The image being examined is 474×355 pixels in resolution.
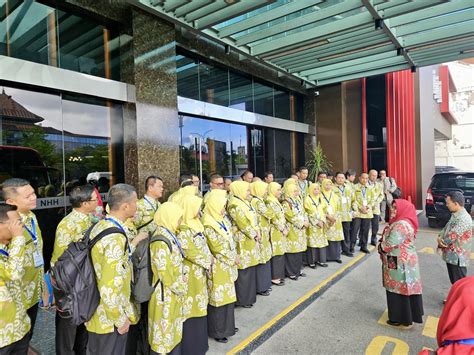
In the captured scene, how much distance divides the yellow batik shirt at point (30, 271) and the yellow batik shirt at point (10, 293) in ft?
1.22

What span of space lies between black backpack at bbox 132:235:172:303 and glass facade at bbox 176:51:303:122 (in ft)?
17.3

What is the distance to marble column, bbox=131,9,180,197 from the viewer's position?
224 inches

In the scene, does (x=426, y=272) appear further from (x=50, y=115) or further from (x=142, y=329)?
(x=50, y=115)

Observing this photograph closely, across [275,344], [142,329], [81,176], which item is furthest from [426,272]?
[81,176]

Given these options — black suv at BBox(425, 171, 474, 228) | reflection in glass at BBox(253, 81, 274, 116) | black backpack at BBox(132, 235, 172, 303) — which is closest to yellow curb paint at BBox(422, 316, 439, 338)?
black backpack at BBox(132, 235, 172, 303)

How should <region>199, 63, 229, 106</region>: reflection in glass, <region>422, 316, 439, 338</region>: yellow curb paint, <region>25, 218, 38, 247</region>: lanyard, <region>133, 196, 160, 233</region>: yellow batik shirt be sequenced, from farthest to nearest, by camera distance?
1. <region>199, 63, 229, 106</region>: reflection in glass
2. <region>133, 196, 160, 233</region>: yellow batik shirt
3. <region>422, 316, 439, 338</region>: yellow curb paint
4. <region>25, 218, 38, 247</region>: lanyard

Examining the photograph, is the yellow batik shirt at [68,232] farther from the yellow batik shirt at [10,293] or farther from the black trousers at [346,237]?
the black trousers at [346,237]

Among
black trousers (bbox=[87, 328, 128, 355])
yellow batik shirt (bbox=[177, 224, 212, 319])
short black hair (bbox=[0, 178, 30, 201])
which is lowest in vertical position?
black trousers (bbox=[87, 328, 128, 355])

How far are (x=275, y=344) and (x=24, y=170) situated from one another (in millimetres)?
4312

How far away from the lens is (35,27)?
16.2ft

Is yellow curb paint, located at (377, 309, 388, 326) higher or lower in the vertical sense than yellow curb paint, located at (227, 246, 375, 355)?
lower

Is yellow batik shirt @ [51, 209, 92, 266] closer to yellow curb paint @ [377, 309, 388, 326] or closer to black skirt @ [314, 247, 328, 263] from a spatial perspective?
yellow curb paint @ [377, 309, 388, 326]

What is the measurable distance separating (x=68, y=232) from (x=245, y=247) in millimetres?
2137

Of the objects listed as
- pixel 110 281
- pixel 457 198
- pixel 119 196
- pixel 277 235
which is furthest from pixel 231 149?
pixel 110 281
